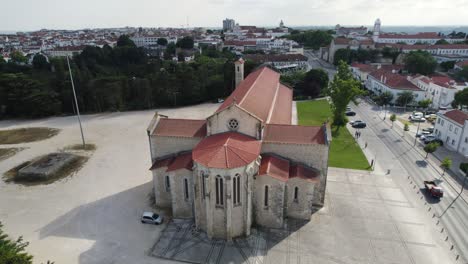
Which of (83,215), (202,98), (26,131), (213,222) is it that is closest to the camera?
(213,222)

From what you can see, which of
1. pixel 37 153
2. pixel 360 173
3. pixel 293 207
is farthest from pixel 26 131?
pixel 360 173

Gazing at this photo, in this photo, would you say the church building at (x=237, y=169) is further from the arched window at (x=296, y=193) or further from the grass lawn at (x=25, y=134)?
the grass lawn at (x=25, y=134)

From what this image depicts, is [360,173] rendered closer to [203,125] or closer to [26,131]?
[203,125]

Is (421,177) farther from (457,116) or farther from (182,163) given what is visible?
(182,163)

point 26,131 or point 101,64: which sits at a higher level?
point 101,64

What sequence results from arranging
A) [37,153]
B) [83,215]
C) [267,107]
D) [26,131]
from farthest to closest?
1. [26,131]
2. [37,153]
3. [267,107]
4. [83,215]

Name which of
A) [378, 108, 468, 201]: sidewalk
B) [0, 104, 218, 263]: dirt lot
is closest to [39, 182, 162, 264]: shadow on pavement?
[0, 104, 218, 263]: dirt lot

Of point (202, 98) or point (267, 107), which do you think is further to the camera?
point (202, 98)
